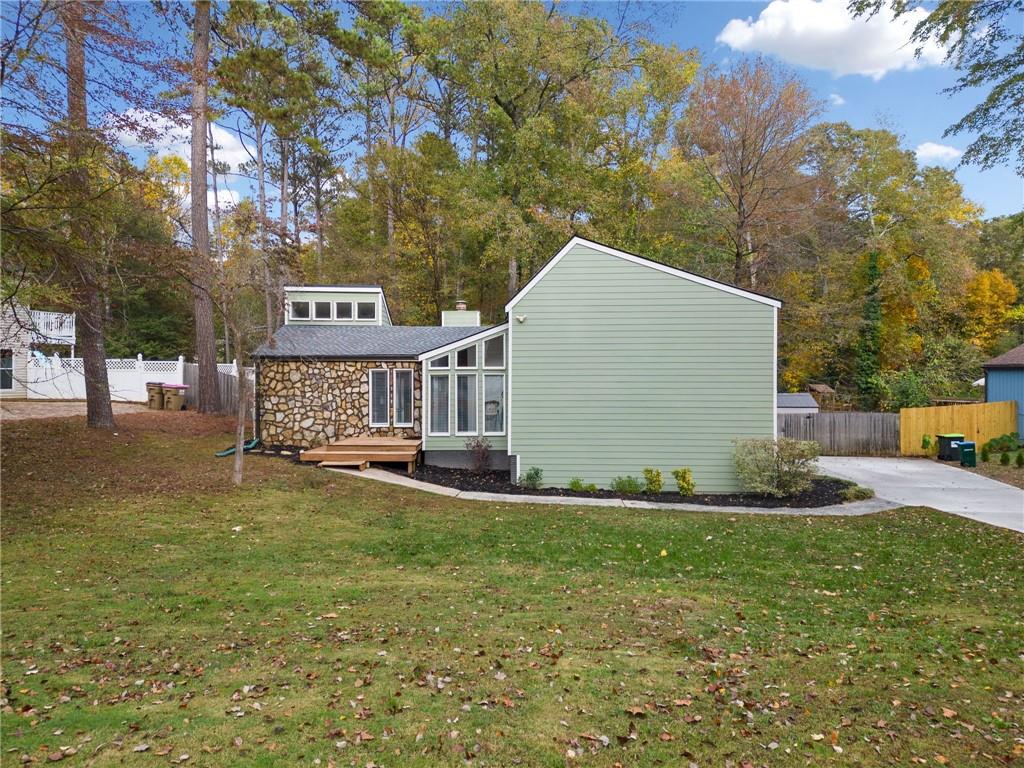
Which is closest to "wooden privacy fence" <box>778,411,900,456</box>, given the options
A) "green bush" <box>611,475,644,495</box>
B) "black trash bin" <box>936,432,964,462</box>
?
"black trash bin" <box>936,432,964,462</box>

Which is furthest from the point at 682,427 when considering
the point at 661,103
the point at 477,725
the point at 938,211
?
the point at 938,211

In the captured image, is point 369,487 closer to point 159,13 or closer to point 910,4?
point 910,4

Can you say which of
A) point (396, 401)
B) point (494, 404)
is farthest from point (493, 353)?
point (396, 401)

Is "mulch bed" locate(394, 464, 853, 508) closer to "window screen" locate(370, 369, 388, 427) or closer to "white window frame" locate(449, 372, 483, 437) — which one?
"white window frame" locate(449, 372, 483, 437)

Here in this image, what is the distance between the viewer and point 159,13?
15.1 metres

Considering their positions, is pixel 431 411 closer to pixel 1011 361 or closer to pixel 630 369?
pixel 630 369

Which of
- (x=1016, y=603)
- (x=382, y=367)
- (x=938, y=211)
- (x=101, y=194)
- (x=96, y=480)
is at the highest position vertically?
(x=938, y=211)

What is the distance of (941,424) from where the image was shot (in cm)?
1800

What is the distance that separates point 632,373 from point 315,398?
7.94 meters

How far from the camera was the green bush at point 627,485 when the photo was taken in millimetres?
12141

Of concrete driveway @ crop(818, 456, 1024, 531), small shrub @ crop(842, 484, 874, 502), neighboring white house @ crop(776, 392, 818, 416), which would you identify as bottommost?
concrete driveway @ crop(818, 456, 1024, 531)

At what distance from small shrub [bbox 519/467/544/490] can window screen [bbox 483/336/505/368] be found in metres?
2.83

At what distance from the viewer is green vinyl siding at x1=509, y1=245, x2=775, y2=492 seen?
1216 cm

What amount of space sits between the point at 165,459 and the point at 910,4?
14673mm
